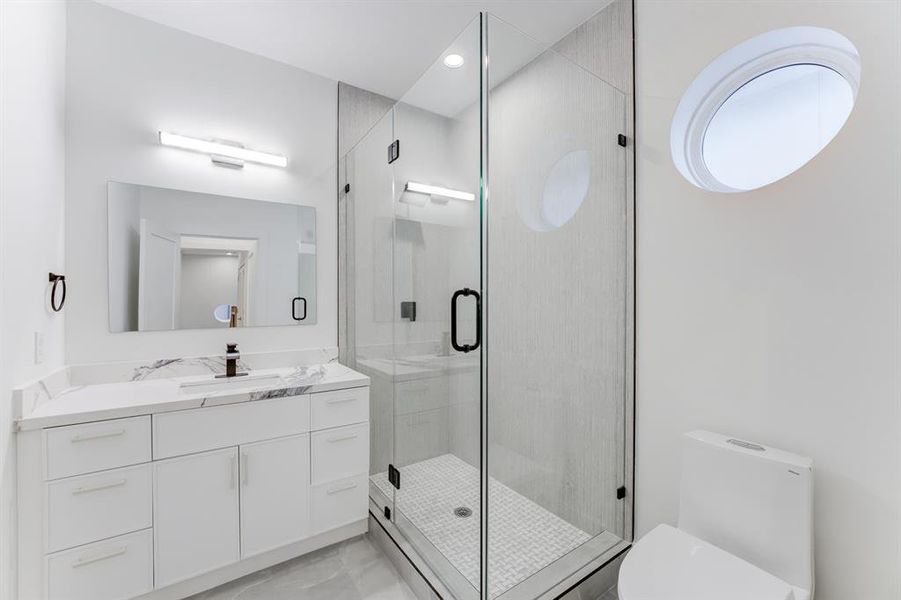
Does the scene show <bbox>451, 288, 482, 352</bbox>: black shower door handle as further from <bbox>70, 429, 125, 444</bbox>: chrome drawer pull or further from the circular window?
<bbox>70, 429, 125, 444</bbox>: chrome drawer pull

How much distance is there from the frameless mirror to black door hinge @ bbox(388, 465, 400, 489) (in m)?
1.05

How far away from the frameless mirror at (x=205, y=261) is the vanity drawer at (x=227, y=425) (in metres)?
0.69

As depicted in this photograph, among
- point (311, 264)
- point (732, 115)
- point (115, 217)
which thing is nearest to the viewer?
point (732, 115)

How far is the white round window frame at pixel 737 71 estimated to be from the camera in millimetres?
1310

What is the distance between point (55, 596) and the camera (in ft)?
4.52

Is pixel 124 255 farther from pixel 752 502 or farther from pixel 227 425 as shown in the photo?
pixel 752 502

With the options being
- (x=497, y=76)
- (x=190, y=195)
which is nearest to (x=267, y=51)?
(x=190, y=195)

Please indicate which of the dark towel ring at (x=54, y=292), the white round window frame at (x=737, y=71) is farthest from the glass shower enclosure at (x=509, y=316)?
the dark towel ring at (x=54, y=292)

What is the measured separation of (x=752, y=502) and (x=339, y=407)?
5.60ft

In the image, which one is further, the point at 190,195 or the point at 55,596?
the point at 190,195

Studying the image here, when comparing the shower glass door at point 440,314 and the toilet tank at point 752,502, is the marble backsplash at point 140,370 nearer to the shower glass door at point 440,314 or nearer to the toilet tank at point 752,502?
the shower glass door at point 440,314

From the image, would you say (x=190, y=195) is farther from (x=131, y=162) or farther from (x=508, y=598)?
(x=508, y=598)

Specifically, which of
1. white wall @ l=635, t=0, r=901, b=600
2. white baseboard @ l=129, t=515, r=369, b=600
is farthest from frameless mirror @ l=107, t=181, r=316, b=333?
white wall @ l=635, t=0, r=901, b=600

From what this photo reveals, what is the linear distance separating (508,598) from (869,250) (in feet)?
5.45
